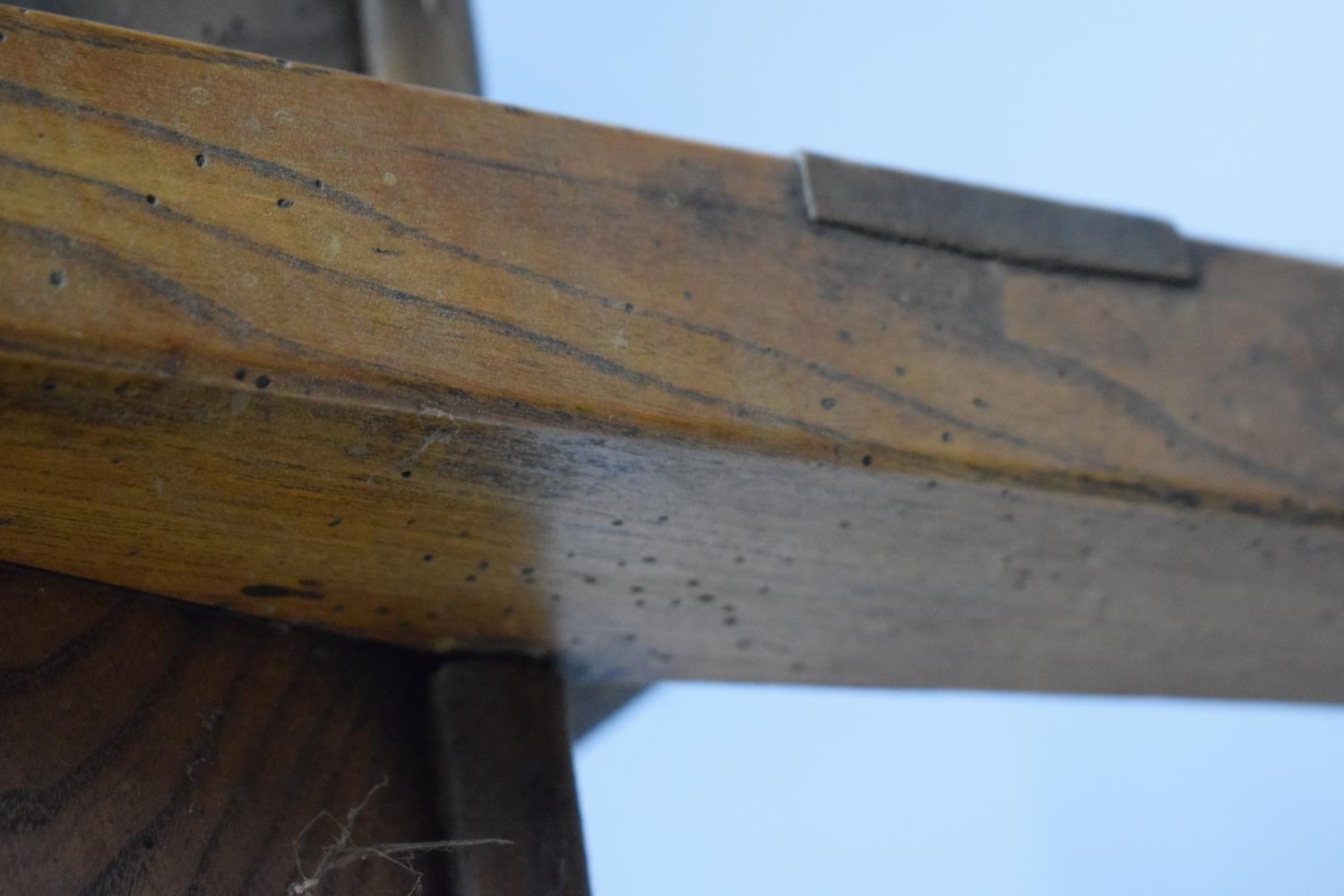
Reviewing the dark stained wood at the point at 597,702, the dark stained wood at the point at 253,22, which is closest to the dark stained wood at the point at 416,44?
the dark stained wood at the point at 253,22

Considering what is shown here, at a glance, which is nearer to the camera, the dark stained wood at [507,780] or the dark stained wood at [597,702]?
the dark stained wood at [507,780]

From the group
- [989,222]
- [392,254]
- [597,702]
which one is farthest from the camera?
[597,702]

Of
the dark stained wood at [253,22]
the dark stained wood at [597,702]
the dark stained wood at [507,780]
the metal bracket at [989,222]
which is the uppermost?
the dark stained wood at [253,22]

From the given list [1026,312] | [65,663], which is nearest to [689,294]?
[1026,312]

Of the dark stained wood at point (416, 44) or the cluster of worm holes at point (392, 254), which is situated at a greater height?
the dark stained wood at point (416, 44)

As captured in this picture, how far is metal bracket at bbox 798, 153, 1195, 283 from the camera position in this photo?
57 centimetres

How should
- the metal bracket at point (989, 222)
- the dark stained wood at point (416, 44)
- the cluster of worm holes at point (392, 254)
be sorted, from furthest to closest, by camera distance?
1. the dark stained wood at point (416, 44)
2. the metal bracket at point (989, 222)
3. the cluster of worm holes at point (392, 254)

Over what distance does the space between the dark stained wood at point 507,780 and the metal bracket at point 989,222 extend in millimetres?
272

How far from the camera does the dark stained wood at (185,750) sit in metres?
0.46

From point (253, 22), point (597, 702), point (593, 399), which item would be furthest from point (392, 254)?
point (253, 22)

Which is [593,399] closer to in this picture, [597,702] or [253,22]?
[597,702]

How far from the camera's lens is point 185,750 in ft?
1.67

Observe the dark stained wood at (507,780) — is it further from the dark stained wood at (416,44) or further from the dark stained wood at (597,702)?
the dark stained wood at (416,44)

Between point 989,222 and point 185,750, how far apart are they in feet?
1.39
